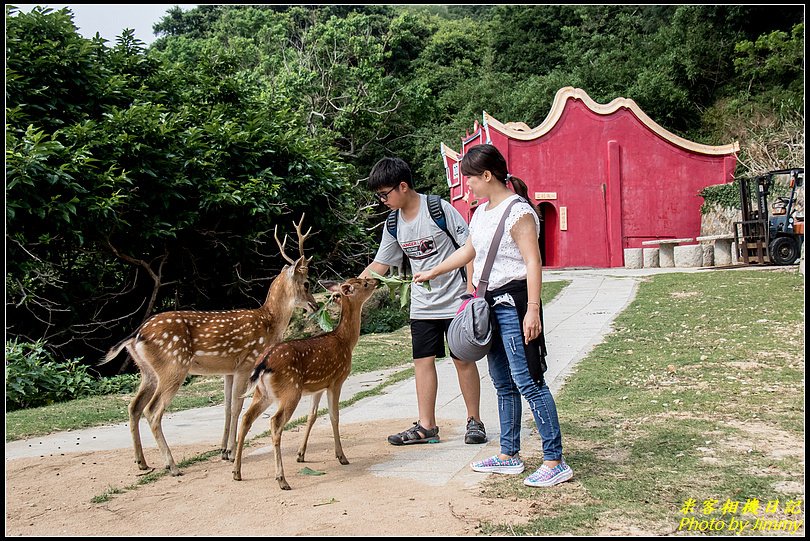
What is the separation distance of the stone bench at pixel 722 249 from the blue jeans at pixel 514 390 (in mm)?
19055

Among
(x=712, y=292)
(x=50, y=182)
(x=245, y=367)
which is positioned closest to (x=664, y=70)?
(x=712, y=292)

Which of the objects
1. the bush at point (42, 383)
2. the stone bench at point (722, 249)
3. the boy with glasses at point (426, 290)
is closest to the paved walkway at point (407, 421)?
the boy with glasses at point (426, 290)

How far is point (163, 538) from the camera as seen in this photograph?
3.66 metres

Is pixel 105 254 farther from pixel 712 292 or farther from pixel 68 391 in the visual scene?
pixel 712 292

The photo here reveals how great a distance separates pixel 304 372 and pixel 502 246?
4.73ft

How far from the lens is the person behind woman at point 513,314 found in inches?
167

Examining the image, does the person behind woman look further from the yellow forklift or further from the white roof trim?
the white roof trim

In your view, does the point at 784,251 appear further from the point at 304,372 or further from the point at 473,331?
the point at 304,372

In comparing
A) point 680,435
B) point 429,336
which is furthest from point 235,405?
point 680,435

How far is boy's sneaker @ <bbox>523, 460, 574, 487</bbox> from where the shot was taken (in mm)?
4188

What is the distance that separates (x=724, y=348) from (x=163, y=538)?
6916 millimetres

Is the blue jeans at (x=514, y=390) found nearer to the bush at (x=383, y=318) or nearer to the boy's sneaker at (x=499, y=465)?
the boy's sneaker at (x=499, y=465)

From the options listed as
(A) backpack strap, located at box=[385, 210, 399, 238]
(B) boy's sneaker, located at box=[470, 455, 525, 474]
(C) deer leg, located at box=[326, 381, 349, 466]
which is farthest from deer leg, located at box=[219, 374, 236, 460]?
(B) boy's sneaker, located at box=[470, 455, 525, 474]

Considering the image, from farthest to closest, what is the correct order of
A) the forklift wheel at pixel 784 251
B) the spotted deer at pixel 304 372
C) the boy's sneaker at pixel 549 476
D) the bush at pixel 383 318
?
the forklift wheel at pixel 784 251 < the bush at pixel 383 318 < the spotted deer at pixel 304 372 < the boy's sneaker at pixel 549 476
